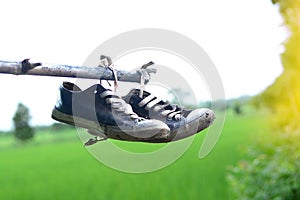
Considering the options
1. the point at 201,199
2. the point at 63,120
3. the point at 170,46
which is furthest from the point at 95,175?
the point at 63,120

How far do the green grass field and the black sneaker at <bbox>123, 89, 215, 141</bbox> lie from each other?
2.94 meters

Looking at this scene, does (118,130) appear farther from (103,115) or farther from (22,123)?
(22,123)

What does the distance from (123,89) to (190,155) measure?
13.4ft

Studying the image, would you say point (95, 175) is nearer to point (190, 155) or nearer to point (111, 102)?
point (190, 155)

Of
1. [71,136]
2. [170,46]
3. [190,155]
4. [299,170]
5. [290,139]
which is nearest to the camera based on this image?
[170,46]

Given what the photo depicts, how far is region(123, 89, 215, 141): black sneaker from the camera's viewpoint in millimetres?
850

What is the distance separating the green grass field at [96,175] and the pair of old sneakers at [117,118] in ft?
9.72

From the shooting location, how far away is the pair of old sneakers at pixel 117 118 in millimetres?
825

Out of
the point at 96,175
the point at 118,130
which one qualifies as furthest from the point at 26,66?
the point at 96,175

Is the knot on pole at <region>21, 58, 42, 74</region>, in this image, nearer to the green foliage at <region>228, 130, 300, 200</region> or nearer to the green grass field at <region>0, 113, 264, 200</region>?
the green foliage at <region>228, 130, 300, 200</region>

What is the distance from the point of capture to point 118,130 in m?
0.83

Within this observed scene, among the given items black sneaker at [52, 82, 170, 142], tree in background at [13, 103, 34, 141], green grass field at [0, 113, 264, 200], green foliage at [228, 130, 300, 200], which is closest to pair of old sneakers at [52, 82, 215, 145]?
black sneaker at [52, 82, 170, 142]

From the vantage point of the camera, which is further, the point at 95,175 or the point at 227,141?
the point at 227,141

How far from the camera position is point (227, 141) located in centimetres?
577
